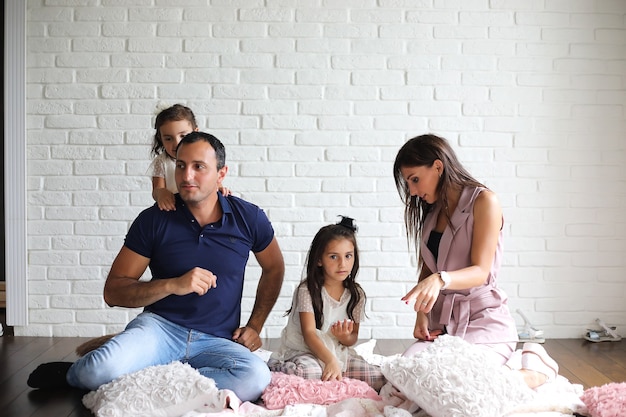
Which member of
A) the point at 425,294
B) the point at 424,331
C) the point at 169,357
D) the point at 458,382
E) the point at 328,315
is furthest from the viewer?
the point at 328,315

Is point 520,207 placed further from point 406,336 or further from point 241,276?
point 241,276

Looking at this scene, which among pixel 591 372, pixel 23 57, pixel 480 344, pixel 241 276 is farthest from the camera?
pixel 23 57

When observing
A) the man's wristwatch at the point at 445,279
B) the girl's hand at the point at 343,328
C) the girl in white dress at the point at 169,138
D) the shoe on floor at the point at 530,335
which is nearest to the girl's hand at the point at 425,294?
the man's wristwatch at the point at 445,279

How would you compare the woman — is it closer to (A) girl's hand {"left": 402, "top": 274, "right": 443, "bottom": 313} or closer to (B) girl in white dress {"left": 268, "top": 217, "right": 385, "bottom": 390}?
(A) girl's hand {"left": 402, "top": 274, "right": 443, "bottom": 313}

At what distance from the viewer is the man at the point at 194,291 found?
265 cm

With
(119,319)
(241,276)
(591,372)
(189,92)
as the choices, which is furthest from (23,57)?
(591,372)

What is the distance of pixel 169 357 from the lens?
8.92ft

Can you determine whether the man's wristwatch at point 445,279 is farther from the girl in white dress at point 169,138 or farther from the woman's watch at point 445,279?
the girl in white dress at point 169,138

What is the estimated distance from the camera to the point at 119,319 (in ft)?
12.9

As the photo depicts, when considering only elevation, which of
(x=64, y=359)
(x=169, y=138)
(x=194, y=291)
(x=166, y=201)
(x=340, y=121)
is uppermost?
(x=340, y=121)

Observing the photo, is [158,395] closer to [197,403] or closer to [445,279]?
[197,403]

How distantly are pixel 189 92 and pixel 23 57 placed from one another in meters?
0.91

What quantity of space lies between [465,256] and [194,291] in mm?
1048

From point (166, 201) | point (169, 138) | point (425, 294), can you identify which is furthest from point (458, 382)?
point (169, 138)
